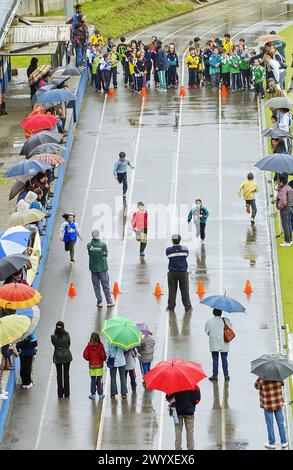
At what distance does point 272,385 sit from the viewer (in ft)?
83.5

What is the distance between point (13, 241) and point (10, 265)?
5.51ft

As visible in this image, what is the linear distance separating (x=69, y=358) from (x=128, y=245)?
955 cm

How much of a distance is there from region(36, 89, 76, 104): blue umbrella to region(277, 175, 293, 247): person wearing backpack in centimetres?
844

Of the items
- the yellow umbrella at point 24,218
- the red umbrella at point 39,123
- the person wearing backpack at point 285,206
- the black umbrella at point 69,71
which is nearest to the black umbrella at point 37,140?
the red umbrella at point 39,123

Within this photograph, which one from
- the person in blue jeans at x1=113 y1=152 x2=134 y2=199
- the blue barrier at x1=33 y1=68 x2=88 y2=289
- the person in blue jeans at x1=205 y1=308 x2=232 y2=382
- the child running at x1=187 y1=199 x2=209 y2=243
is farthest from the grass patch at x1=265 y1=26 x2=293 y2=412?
the blue barrier at x1=33 y1=68 x2=88 y2=289

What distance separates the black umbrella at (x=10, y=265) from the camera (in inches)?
1166

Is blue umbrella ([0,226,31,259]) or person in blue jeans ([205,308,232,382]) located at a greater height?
blue umbrella ([0,226,31,259])

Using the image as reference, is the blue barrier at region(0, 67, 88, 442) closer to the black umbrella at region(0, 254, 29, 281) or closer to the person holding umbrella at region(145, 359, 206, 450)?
the black umbrella at region(0, 254, 29, 281)

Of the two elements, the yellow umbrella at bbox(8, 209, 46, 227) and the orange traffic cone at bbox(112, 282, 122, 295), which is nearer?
the yellow umbrella at bbox(8, 209, 46, 227)

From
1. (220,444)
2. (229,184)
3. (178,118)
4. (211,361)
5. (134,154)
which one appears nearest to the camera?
(220,444)

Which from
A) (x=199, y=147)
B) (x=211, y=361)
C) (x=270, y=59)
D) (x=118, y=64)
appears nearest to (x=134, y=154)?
(x=199, y=147)

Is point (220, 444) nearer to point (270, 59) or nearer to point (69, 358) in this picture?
point (69, 358)

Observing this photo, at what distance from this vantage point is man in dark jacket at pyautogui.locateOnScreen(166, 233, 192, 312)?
32.4 meters

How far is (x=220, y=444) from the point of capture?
26.6m
